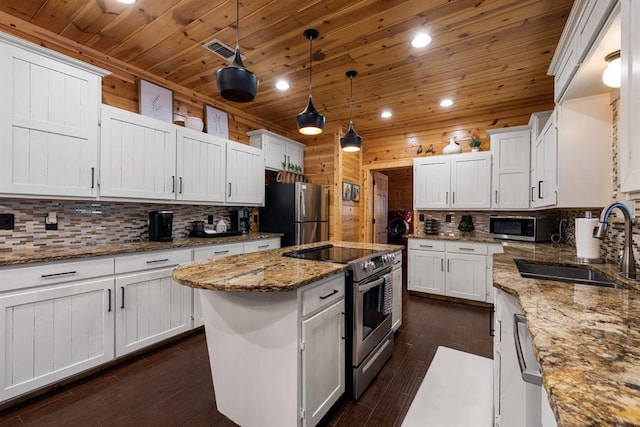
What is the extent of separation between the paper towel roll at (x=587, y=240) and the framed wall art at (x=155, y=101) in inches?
156

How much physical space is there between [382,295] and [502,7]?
2.35 m

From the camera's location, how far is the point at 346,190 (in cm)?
495

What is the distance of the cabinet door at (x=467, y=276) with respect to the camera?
3.73 m

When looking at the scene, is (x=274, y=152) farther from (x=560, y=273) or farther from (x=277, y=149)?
(x=560, y=273)

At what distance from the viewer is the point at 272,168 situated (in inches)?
174

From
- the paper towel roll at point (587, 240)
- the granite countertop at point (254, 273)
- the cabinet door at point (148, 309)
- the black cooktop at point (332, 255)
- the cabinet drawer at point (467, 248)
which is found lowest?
the cabinet door at point (148, 309)

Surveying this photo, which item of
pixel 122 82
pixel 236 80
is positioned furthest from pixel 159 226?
pixel 236 80

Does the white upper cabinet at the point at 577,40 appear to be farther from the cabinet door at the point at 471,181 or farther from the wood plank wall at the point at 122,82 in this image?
the wood plank wall at the point at 122,82

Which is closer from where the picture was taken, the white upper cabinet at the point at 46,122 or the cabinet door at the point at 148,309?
the white upper cabinet at the point at 46,122

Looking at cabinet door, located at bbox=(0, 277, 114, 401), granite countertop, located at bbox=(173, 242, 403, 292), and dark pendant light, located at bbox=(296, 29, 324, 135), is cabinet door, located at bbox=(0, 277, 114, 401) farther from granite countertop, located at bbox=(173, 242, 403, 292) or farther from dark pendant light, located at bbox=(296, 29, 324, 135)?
dark pendant light, located at bbox=(296, 29, 324, 135)

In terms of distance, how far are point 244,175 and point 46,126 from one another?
2.03 metres

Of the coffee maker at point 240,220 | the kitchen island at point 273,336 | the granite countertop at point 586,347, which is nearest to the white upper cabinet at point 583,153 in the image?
the granite countertop at point 586,347

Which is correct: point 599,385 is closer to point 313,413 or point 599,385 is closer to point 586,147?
point 313,413

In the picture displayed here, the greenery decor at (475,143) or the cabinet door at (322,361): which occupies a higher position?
the greenery decor at (475,143)
